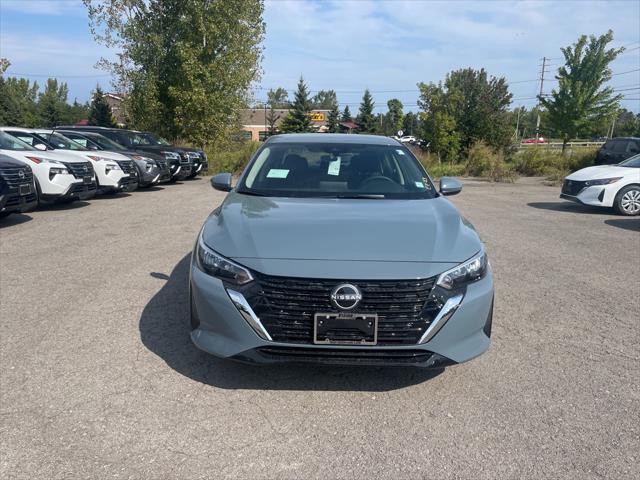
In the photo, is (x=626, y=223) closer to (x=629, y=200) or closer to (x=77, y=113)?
(x=629, y=200)

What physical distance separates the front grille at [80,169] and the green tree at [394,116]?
81251mm

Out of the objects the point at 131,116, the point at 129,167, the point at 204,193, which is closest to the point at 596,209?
the point at 204,193

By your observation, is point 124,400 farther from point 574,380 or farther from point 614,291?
point 614,291

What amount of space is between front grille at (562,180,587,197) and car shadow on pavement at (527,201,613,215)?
1.68 ft

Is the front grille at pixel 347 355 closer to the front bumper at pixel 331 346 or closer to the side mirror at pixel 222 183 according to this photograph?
the front bumper at pixel 331 346

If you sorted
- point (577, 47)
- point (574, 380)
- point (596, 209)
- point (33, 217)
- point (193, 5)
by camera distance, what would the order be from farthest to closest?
1. point (577, 47)
2. point (193, 5)
3. point (596, 209)
4. point (33, 217)
5. point (574, 380)

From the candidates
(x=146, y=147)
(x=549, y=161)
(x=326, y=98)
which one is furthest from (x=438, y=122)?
(x=326, y=98)

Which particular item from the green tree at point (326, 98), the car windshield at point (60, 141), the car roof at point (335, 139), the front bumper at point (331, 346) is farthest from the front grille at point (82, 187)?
the green tree at point (326, 98)

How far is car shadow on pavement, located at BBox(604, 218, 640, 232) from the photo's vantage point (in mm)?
10023

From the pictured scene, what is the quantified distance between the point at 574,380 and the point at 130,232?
7115 mm

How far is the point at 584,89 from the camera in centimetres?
3064

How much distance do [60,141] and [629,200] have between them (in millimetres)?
13296

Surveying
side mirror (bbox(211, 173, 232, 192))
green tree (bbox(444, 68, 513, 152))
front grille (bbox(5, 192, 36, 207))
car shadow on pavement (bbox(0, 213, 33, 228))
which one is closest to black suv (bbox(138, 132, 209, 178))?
car shadow on pavement (bbox(0, 213, 33, 228))

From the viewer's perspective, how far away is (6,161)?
8.91 meters
